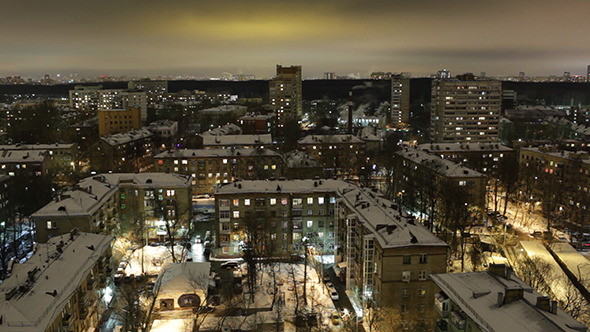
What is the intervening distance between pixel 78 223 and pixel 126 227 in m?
5.04

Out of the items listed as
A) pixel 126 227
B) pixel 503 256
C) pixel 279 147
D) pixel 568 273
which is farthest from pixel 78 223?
pixel 279 147

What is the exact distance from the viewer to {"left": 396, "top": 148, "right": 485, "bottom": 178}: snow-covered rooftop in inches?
1212

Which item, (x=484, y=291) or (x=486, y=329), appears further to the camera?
(x=484, y=291)

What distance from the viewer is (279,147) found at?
53.5m

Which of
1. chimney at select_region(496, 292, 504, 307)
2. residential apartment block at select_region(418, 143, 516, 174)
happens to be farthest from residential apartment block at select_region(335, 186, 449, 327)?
residential apartment block at select_region(418, 143, 516, 174)

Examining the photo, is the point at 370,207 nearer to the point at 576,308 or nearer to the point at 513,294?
the point at 576,308

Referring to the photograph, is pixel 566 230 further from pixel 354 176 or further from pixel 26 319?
pixel 26 319

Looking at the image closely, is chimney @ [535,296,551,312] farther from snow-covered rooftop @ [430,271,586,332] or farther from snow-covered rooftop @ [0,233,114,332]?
snow-covered rooftop @ [0,233,114,332]

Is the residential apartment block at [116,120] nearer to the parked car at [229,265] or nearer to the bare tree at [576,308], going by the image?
the parked car at [229,265]

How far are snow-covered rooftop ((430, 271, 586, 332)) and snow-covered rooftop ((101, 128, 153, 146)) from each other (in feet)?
125

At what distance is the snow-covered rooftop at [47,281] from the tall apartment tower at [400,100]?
76.7m

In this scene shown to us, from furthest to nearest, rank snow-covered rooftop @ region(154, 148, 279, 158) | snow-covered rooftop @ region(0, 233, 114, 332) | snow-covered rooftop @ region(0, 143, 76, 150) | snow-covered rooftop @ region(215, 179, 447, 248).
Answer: snow-covered rooftop @ region(0, 143, 76, 150) < snow-covered rooftop @ region(154, 148, 279, 158) < snow-covered rooftop @ region(215, 179, 447, 248) < snow-covered rooftop @ region(0, 233, 114, 332)

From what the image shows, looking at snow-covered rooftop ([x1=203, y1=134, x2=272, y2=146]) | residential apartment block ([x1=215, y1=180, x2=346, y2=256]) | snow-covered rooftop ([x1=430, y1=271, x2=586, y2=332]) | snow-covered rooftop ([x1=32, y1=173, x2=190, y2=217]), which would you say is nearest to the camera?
snow-covered rooftop ([x1=430, y1=271, x2=586, y2=332])

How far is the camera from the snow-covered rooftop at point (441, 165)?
30781 mm
